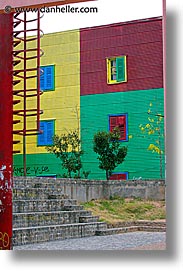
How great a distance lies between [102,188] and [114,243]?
14.0 inches

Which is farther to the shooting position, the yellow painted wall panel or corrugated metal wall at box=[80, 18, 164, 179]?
the yellow painted wall panel

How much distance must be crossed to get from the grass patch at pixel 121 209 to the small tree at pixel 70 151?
0.76ft

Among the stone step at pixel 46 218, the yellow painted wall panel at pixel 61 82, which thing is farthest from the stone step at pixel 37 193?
the yellow painted wall panel at pixel 61 82

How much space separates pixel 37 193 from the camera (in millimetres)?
4453

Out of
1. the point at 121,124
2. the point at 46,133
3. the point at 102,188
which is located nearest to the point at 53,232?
the point at 102,188

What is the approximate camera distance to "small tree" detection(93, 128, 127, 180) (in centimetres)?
423

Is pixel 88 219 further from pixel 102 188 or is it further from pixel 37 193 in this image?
pixel 37 193

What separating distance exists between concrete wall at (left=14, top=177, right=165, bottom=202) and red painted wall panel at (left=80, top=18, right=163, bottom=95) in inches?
22.8

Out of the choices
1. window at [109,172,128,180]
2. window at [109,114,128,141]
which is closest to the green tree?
window at [109,114,128,141]

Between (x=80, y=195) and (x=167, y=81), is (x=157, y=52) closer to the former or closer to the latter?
(x=167, y=81)

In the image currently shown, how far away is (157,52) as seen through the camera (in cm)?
415

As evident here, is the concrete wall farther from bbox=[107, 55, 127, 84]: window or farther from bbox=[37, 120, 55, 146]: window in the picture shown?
bbox=[107, 55, 127, 84]: window

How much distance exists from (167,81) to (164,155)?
1.45ft

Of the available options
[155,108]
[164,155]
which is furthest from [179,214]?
[155,108]
